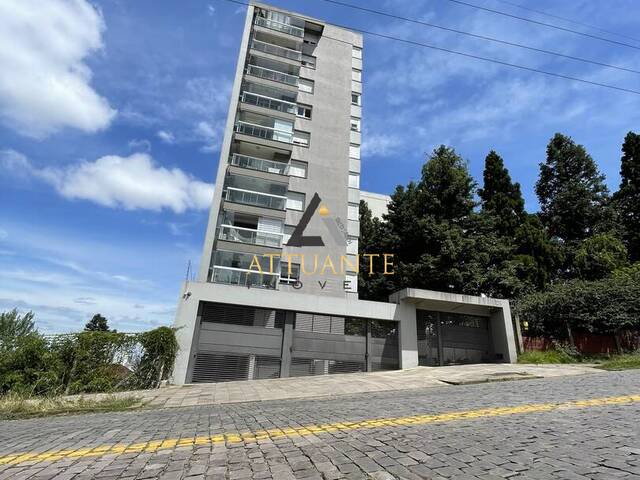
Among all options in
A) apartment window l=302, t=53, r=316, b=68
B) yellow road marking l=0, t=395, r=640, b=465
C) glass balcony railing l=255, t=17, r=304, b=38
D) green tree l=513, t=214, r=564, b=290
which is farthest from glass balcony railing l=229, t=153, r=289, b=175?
yellow road marking l=0, t=395, r=640, b=465

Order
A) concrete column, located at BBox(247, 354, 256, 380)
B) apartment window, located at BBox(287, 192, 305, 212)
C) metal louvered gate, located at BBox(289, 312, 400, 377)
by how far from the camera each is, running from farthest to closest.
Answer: apartment window, located at BBox(287, 192, 305, 212)
metal louvered gate, located at BBox(289, 312, 400, 377)
concrete column, located at BBox(247, 354, 256, 380)

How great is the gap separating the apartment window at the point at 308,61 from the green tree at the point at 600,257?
2866 centimetres

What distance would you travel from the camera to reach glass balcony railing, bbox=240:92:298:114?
28.0 m

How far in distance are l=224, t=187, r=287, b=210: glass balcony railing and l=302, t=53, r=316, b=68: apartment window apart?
15.0m

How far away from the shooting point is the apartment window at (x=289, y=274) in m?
24.1

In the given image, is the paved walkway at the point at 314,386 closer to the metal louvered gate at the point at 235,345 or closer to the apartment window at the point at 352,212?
the metal louvered gate at the point at 235,345

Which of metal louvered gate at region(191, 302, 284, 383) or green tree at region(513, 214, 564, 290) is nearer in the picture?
metal louvered gate at region(191, 302, 284, 383)

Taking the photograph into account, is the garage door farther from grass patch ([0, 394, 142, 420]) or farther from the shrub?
grass patch ([0, 394, 142, 420])

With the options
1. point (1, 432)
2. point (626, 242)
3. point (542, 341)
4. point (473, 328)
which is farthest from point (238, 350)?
A: point (626, 242)

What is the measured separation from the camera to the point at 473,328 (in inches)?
742

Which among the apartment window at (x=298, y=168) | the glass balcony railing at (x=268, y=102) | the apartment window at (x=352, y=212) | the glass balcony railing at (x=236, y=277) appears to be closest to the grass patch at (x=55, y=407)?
the glass balcony railing at (x=236, y=277)

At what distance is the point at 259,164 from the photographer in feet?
83.5

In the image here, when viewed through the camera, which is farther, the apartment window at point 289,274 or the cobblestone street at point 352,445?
the apartment window at point 289,274

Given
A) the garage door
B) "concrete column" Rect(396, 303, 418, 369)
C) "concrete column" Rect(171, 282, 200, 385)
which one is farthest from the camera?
the garage door
